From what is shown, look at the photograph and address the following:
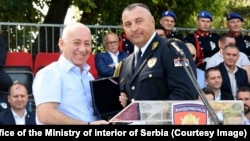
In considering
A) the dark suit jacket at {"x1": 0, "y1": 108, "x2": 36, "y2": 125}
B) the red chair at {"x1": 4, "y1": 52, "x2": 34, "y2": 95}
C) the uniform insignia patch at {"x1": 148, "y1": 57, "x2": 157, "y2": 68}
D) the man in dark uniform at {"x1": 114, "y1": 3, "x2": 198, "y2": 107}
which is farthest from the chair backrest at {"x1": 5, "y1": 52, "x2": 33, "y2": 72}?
the uniform insignia patch at {"x1": 148, "y1": 57, "x2": 157, "y2": 68}

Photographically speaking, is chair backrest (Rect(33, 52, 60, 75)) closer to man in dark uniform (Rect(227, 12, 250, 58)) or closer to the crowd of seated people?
the crowd of seated people

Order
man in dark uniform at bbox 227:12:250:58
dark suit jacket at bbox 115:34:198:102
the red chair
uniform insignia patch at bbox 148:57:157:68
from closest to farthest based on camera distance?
dark suit jacket at bbox 115:34:198:102
uniform insignia patch at bbox 148:57:157:68
the red chair
man in dark uniform at bbox 227:12:250:58

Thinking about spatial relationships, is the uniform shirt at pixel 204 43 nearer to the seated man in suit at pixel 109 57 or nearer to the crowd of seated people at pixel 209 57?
the crowd of seated people at pixel 209 57

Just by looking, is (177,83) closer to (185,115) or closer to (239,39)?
(185,115)

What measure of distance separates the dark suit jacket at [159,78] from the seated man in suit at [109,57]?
184 inches

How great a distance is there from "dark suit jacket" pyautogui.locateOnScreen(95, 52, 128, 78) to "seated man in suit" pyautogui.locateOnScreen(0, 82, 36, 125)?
1.86m

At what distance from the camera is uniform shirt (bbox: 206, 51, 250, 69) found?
9.14 m

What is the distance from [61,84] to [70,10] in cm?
1015

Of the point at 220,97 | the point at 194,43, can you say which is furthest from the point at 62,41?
the point at 194,43

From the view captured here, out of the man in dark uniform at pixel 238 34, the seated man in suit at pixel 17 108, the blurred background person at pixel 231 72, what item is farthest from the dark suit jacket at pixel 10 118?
the man in dark uniform at pixel 238 34

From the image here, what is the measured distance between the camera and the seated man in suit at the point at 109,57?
913cm

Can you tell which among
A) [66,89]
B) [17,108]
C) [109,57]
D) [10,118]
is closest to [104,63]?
[109,57]

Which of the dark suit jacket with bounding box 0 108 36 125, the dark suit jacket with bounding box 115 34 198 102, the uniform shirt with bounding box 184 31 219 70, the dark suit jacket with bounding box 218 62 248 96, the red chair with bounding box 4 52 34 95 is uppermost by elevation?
the uniform shirt with bounding box 184 31 219 70

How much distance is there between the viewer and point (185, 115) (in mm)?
3416
